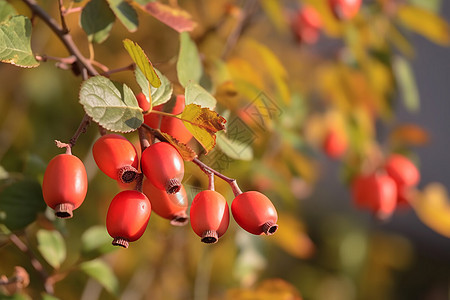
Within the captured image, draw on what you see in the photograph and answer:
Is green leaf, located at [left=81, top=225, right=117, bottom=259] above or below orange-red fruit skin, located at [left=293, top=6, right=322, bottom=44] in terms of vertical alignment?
below

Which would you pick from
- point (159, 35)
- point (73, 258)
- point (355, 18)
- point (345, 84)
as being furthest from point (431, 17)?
point (73, 258)

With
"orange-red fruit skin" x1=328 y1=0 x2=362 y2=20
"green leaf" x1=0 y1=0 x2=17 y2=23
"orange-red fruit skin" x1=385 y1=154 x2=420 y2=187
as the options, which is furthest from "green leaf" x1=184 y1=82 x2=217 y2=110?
"orange-red fruit skin" x1=385 y1=154 x2=420 y2=187

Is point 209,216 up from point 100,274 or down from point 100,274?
up

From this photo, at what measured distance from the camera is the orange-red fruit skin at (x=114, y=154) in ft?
1.54

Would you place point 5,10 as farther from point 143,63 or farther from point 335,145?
point 335,145

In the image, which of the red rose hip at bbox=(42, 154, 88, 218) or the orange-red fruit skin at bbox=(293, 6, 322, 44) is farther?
the orange-red fruit skin at bbox=(293, 6, 322, 44)

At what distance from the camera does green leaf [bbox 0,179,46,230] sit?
0.65 metres

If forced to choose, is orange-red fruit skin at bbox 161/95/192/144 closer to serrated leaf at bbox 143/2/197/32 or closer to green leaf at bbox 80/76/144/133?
green leaf at bbox 80/76/144/133

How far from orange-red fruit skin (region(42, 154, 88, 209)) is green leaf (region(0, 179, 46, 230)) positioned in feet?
0.76

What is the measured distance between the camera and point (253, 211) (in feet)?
1.53

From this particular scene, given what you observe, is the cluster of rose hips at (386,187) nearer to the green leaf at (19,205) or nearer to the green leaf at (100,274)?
the green leaf at (100,274)

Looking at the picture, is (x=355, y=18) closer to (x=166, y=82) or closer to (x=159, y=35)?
(x=159, y=35)


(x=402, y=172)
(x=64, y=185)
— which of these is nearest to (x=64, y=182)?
(x=64, y=185)

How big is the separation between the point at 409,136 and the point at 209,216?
1106 mm
